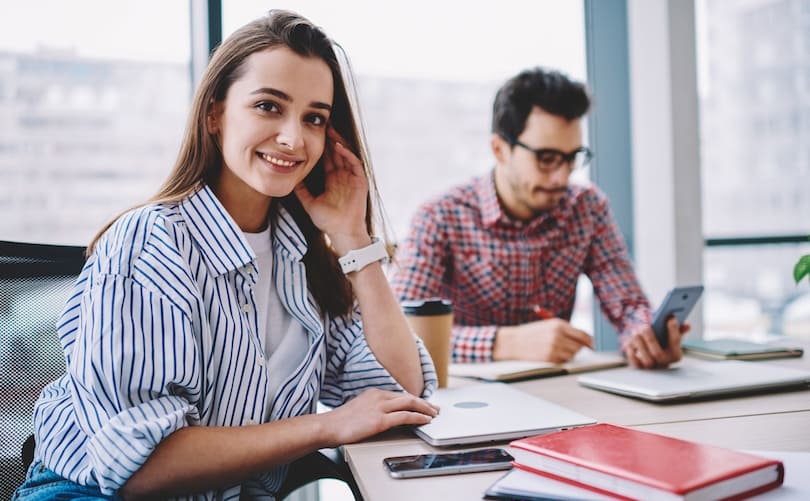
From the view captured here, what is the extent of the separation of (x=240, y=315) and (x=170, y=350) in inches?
7.8

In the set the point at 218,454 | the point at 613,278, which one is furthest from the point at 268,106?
the point at 613,278

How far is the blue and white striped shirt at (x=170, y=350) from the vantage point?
0.87 m

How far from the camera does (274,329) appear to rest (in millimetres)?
1210

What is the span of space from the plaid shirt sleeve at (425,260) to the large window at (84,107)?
830mm

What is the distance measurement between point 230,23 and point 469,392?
1.50 m

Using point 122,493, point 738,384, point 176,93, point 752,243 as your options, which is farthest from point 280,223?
point 752,243

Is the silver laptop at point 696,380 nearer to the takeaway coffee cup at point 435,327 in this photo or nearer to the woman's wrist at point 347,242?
the takeaway coffee cup at point 435,327

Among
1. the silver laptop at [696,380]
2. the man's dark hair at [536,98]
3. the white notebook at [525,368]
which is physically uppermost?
the man's dark hair at [536,98]

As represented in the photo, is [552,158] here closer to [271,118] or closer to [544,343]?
[544,343]

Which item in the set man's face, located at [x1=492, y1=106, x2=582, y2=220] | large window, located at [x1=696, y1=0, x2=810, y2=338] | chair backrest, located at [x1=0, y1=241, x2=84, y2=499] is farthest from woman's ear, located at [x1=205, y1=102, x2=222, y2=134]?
large window, located at [x1=696, y1=0, x2=810, y2=338]

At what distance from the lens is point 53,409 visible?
3.32ft

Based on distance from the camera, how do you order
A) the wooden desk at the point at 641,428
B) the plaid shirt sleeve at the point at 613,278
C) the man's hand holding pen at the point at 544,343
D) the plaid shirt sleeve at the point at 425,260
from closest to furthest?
the wooden desk at the point at 641,428 < the man's hand holding pen at the point at 544,343 < the plaid shirt sleeve at the point at 425,260 < the plaid shirt sleeve at the point at 613,278

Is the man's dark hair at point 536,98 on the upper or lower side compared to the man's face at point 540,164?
upper

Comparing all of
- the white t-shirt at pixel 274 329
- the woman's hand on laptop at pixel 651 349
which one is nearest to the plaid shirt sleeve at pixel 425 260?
the woman's hand on laptop at pixel 651 349
